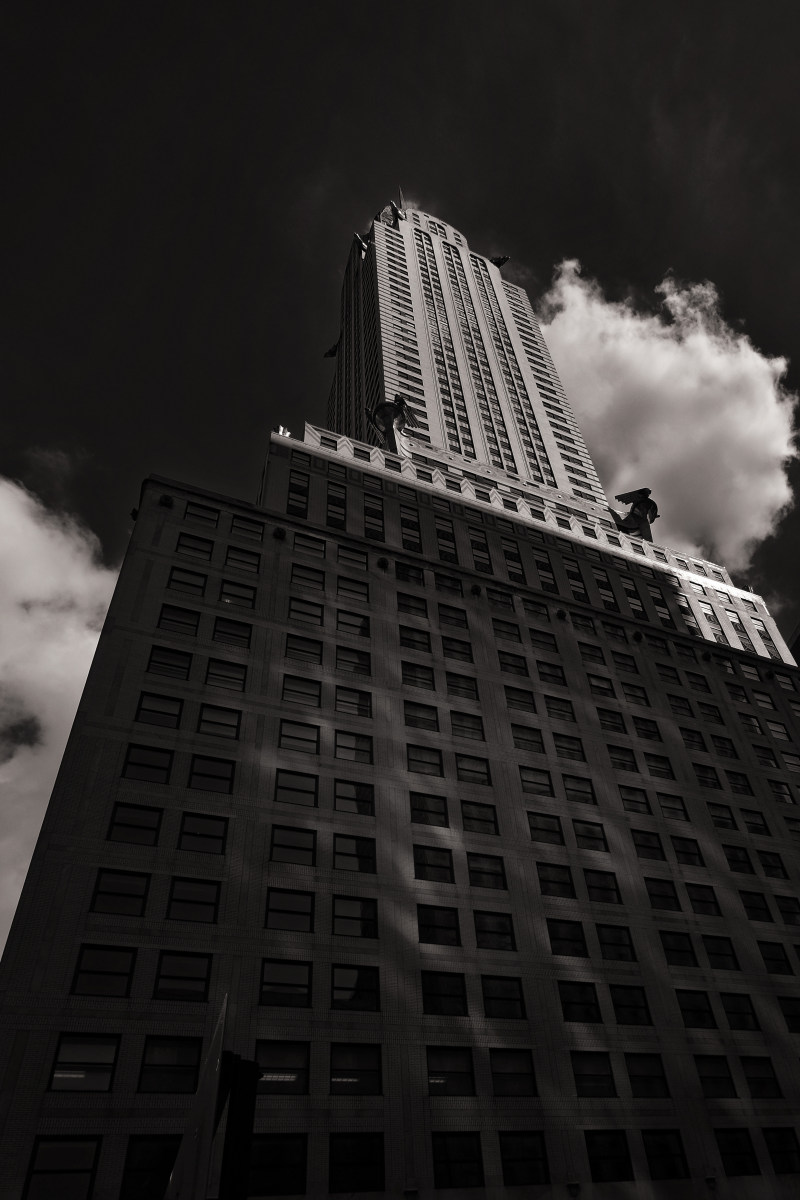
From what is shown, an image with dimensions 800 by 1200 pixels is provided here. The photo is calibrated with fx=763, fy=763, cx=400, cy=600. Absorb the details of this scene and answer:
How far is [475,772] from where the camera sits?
41875mm

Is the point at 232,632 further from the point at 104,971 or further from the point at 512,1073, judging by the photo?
the point at 512,1073

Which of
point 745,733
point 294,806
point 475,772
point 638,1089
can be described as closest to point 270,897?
point 294,806

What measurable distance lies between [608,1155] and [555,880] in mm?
11501

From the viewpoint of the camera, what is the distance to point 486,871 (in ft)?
123

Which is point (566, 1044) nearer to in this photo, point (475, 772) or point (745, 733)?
point (475, 772)

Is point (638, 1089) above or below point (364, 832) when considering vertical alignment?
Answer: below

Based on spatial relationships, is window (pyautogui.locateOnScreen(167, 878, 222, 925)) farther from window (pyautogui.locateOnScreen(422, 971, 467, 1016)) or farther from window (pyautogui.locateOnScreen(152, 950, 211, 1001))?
window (pyautogui.locateOnScreen(422, 971, 467, 1016))

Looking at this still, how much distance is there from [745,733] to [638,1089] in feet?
93.0

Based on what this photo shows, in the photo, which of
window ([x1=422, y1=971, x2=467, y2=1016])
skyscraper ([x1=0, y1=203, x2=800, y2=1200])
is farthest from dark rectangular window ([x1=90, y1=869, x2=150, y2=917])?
window ([x1=422, y1=971, x2=467, y2=1016])

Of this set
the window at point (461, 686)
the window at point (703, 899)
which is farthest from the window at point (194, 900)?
the window at point (703, 899)

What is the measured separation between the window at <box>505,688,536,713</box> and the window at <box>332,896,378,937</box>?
16999 millimetres

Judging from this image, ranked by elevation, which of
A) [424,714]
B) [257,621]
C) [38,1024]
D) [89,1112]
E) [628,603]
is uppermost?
[628,603]

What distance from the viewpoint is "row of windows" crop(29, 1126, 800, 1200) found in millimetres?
23797

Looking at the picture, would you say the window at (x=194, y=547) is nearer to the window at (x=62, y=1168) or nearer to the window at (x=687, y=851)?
the window at (x=62, y=1168)
